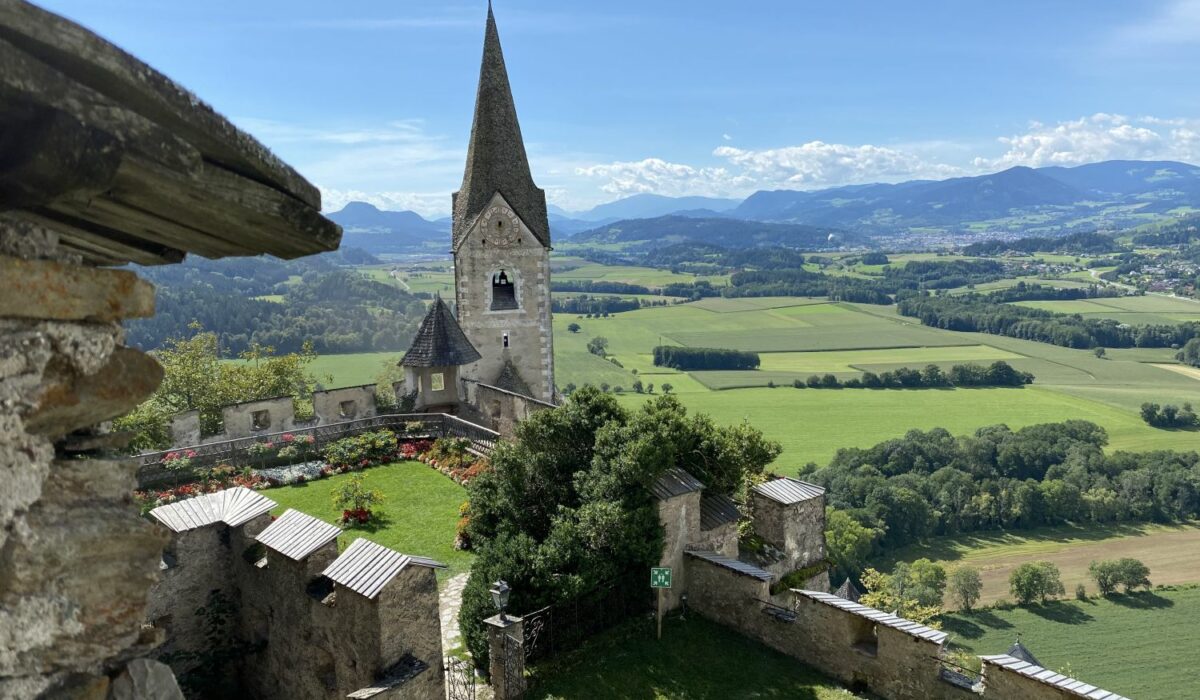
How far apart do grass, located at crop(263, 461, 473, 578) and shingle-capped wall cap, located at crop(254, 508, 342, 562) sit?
→ 16.4 feet

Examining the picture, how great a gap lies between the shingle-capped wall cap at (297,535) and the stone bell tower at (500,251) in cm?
1648

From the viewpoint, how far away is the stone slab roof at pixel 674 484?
12.8 metres

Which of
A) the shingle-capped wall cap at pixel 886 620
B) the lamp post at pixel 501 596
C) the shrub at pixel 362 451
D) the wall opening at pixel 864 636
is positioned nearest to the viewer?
the lamp post at pixel 501 596

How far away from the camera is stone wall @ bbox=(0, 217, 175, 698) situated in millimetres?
2801

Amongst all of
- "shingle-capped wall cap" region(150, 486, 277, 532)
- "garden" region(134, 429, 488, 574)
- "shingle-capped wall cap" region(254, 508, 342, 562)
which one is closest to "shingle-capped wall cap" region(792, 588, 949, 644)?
"garden" region(134, 429, 488, 574)

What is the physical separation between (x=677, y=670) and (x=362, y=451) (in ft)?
38.8

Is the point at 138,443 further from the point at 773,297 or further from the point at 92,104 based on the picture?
the point at 773,297

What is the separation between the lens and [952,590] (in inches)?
2183

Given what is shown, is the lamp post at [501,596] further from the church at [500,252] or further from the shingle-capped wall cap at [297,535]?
the church at [500,252]

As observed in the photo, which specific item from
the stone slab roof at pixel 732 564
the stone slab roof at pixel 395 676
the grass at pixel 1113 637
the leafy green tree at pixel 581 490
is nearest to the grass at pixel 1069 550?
the grass at pixel 1113 637

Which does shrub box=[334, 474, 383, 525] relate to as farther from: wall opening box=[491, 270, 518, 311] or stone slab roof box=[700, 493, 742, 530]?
wall opening box=[491, 270, 518, 311]

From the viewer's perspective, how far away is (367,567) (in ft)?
27.5

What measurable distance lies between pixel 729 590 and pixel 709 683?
6.05 feet

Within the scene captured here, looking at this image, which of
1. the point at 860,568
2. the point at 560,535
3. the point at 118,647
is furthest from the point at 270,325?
the point at 118,647
